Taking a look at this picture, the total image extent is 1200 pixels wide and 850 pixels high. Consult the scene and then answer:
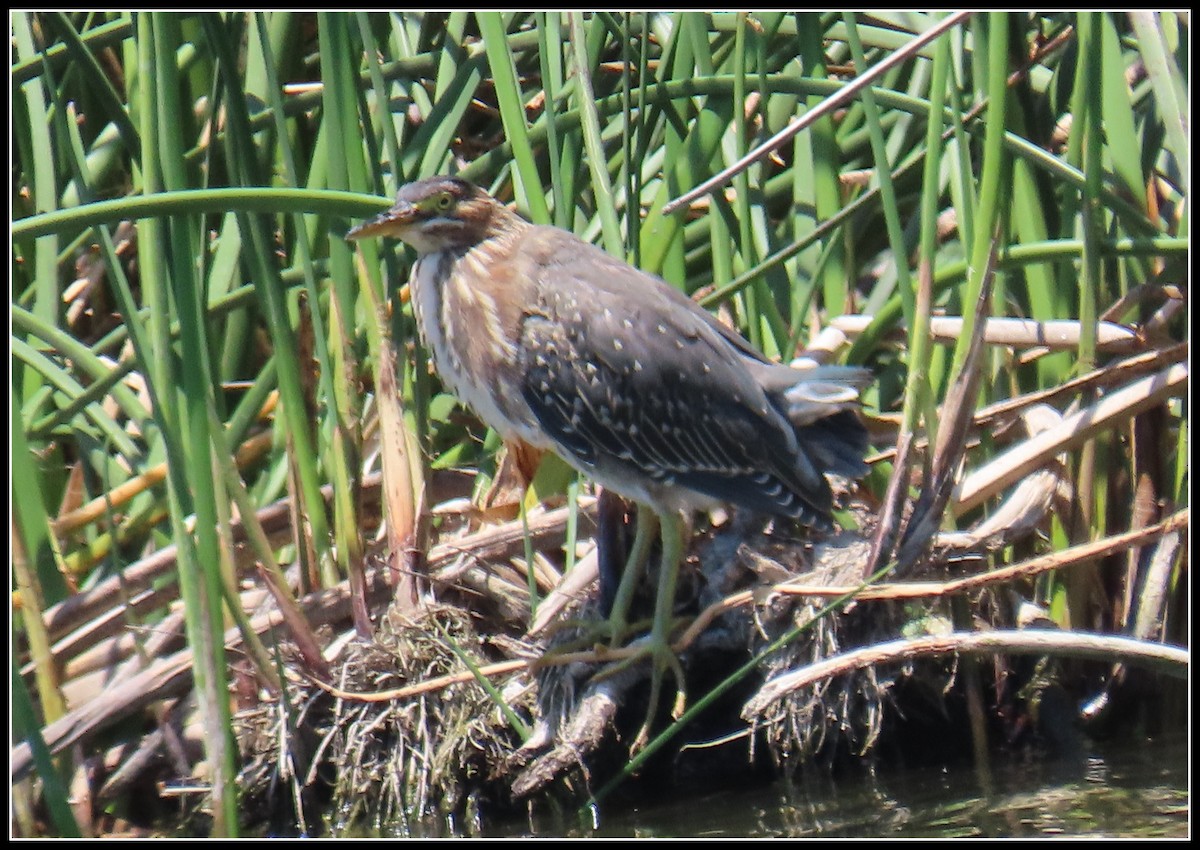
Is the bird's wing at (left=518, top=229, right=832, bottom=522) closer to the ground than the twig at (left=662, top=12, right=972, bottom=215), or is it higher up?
closer to the ground

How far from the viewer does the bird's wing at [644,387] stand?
3.73 meters

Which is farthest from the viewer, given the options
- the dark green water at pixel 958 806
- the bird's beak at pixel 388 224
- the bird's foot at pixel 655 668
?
the bird's foot at pixel 655 668

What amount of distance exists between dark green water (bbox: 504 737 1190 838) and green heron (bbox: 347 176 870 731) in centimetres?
53

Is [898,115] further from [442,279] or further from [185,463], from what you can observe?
[185,463]

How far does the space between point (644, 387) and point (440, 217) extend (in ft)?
2.43

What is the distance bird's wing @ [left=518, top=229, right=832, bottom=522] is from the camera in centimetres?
373

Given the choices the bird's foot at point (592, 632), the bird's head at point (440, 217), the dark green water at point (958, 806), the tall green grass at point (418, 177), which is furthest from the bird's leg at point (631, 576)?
the bird's head at point (440, 217)

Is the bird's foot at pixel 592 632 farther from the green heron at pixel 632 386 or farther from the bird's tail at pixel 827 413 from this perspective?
the bird's tail at pixel 827 413

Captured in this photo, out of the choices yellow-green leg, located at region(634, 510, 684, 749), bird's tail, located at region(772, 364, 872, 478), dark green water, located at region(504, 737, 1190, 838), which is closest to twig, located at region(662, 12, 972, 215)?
bird's tail, located at region(772, 364, 872, 478)

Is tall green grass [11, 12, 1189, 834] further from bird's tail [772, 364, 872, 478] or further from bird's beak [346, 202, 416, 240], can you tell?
bird's tail [772, 364, 872, 478]

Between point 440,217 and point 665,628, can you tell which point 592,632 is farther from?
point 440,217

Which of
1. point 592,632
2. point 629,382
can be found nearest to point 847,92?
point 629,382

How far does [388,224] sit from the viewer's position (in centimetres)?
345

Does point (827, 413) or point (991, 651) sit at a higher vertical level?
point (827, 413)
